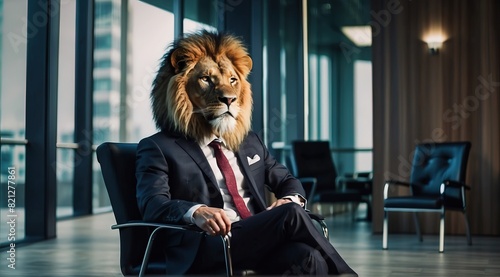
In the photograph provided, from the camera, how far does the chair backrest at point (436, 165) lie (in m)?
6.28

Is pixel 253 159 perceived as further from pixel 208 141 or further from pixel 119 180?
pixel 119 180

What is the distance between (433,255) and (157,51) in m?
5.44

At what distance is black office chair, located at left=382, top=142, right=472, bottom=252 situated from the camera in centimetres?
592

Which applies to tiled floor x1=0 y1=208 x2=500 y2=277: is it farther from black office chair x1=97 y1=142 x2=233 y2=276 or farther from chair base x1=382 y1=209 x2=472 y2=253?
black office chair x1=97 y1=142 x2=233 y2=276

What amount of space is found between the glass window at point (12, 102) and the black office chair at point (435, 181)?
3.23m

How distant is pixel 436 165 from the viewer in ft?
21.2

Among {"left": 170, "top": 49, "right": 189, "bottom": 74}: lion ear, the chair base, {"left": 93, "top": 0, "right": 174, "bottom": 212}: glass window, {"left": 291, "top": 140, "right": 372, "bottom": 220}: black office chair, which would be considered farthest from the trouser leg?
{"left": 93, "top": 0, "right": 174, "bottom": 212}: glass window

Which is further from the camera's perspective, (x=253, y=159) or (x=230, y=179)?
(x=253, y=159)

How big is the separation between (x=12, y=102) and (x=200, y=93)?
13.8ft

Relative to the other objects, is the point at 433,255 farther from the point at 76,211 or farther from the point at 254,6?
the point at 76,211

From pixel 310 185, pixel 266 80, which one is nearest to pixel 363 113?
pixel 266 80

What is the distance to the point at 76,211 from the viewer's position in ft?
31.8

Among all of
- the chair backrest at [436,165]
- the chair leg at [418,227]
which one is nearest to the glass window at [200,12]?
the chair backrest at [436,165]

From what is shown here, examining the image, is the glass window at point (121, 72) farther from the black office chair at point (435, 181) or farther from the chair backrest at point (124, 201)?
the chair backrest at point (124, 201)
